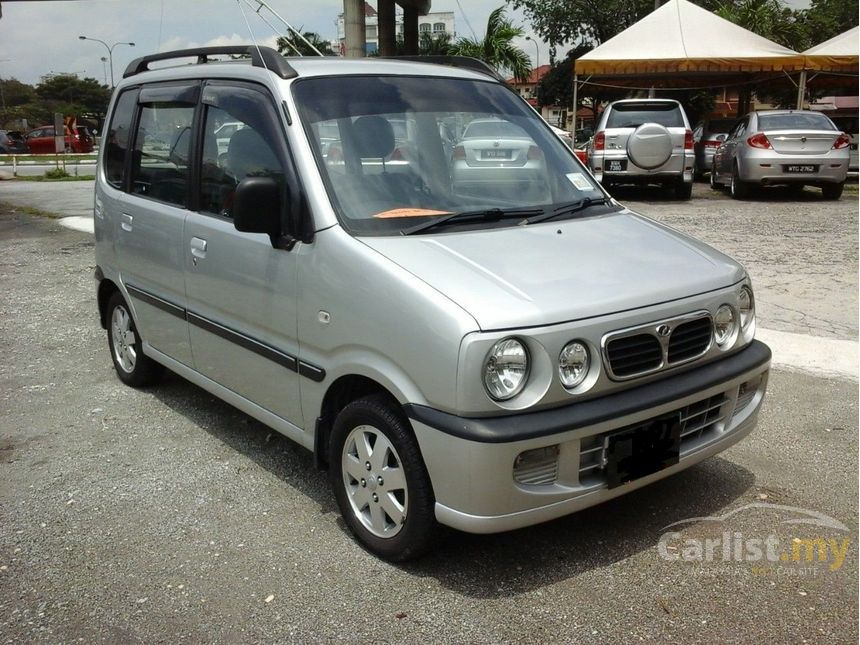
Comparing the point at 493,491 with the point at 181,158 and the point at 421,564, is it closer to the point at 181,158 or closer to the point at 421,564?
the point at 421,564

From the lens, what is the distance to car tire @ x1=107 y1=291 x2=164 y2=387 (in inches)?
207

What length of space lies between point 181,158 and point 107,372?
6.89ft

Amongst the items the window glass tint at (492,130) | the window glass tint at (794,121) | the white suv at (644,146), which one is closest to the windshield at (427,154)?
the window glass tint at (492,130)

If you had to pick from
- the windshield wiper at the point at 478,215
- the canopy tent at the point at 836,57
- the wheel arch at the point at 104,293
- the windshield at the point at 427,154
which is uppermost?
the canopy tent at the point at 836,57

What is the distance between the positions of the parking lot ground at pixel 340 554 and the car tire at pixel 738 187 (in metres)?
11.3

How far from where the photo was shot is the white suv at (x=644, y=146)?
14.4 metres

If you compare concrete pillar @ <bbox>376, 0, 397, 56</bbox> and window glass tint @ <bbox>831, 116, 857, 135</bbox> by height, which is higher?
concrete pillar @ <bbox>376, 0, 397, 56</bbox>

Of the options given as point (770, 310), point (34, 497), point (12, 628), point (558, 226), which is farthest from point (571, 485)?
point (770, 310)

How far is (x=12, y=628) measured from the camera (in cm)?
290

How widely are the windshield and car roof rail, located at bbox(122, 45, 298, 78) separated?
0.11 m

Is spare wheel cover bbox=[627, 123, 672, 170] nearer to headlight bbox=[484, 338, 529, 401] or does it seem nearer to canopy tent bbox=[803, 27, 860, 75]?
canopy tent bbox=[803, 27, 860, 75]

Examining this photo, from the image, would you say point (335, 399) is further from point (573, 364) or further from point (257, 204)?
point (573, 364)

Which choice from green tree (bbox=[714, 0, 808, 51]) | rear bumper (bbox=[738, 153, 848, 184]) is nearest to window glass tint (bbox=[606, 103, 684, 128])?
rear bumper (bbox=[738, 153, 848, 184])

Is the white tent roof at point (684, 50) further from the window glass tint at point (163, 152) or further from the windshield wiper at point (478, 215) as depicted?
the windshield wiper at point (478, 215)
